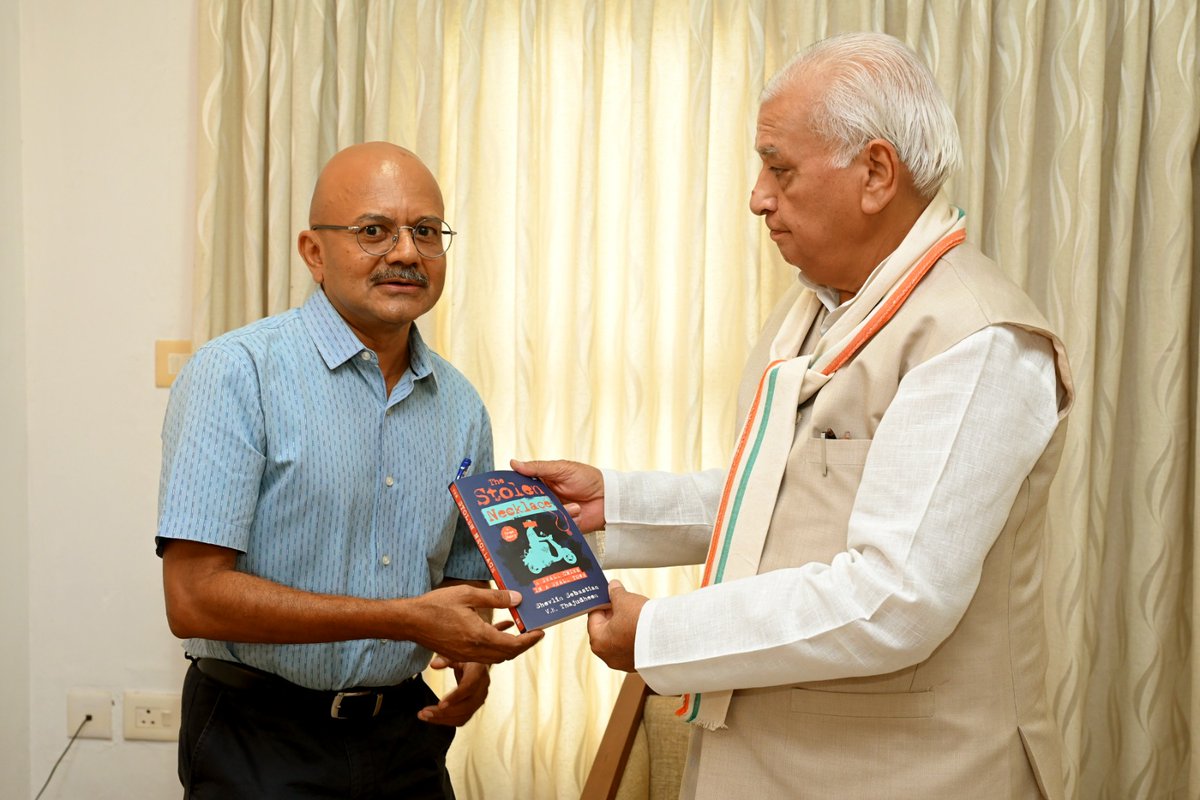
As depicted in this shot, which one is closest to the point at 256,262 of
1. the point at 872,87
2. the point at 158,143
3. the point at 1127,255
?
the point at 158,143

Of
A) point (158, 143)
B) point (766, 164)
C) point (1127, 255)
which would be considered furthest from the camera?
point (158, 143)

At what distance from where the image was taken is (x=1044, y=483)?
1.34m

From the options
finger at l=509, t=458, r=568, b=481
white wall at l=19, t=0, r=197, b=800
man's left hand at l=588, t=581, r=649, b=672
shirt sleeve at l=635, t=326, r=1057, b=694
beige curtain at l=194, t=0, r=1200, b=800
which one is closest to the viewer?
shirt sleeve at l=635, t=326, r=1057, b=694

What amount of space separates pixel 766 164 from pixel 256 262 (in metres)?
1.48

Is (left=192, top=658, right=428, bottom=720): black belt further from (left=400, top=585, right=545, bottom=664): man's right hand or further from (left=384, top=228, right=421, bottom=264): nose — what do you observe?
(left=384, top=228, right=421, bottom=264): nose

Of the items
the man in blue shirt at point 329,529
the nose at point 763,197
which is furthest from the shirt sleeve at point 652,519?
the nose at point 763,197

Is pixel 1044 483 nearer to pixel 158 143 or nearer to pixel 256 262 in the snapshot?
pixel 256 262

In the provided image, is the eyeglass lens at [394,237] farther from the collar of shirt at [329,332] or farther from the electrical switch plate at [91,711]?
the electrical switch plate at [91,711]

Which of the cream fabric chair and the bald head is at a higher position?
the bald head

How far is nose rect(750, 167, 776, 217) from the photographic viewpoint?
58.5 inches

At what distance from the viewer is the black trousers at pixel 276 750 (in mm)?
1581

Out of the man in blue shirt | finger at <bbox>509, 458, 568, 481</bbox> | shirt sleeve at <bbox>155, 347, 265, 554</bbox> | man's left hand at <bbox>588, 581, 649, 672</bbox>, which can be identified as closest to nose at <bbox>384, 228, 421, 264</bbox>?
the man in blue shirt

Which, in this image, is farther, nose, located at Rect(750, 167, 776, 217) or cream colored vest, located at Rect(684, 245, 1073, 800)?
nose, located at Rect(750, 167, 776, 217)

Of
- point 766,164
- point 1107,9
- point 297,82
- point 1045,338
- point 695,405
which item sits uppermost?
point 1107,9
